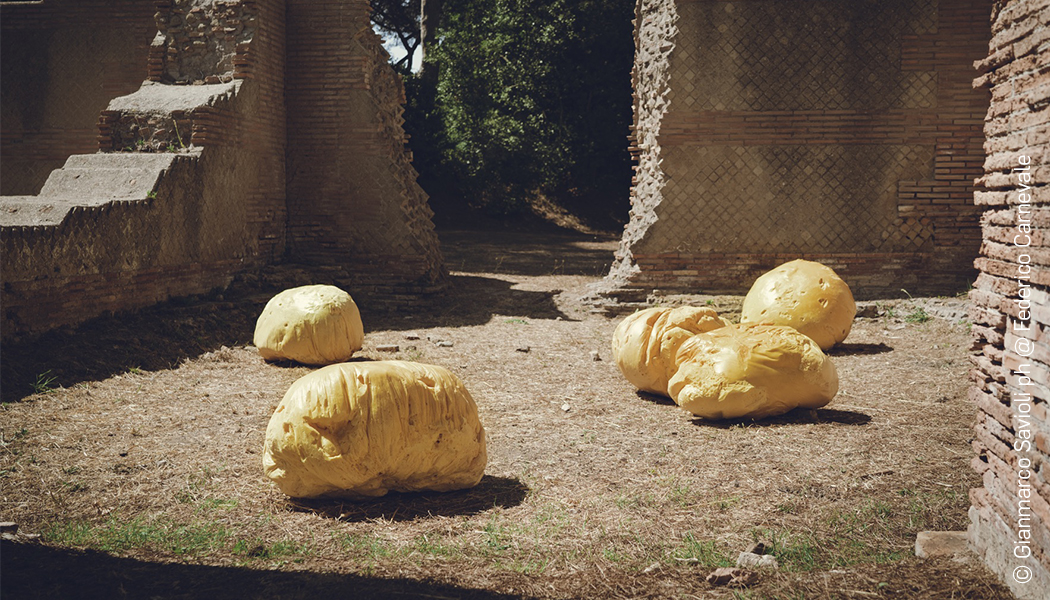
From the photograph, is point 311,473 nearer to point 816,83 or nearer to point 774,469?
point 774,469

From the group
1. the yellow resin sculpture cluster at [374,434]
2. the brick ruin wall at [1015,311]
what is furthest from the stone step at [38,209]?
the brick ruin wall at [1015,311]

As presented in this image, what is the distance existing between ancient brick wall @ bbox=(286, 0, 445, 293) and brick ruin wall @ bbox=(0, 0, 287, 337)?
0.27m

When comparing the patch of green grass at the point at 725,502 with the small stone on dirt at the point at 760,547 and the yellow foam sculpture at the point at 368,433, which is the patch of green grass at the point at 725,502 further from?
the yellow foam sculpture at the point at 368,433

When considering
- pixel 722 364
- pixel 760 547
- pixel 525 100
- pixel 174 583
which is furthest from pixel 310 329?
pixel 525 100

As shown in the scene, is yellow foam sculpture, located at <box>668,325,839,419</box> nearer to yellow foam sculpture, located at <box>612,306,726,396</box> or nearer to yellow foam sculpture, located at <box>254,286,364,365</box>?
yellow foam sculpture, located at <box>612,306,726,396</box>

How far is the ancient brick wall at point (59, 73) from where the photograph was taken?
14578 millimetres

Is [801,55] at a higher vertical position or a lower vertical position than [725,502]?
higher

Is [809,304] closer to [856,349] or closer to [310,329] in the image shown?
[856,349]

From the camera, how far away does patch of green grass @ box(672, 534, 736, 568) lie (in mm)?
3488

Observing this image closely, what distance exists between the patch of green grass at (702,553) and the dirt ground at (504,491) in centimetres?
1

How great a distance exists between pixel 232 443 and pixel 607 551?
2.76 m

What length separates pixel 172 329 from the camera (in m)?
8.21

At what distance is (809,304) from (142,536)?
6.11m

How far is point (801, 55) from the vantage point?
399 inches
